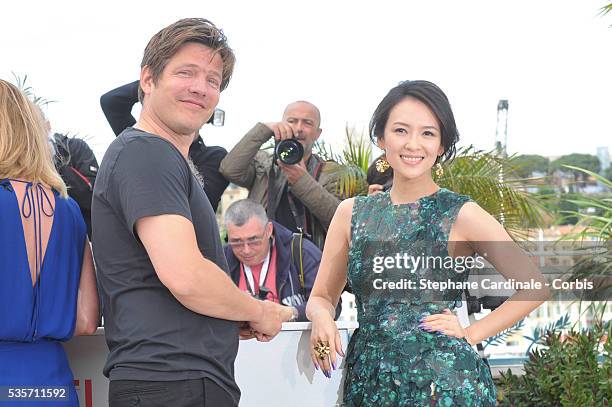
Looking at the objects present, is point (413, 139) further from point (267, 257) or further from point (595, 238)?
point (595, 238)

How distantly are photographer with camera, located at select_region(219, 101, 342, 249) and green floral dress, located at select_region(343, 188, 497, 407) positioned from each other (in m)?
2.05

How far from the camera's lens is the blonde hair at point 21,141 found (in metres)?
2.02

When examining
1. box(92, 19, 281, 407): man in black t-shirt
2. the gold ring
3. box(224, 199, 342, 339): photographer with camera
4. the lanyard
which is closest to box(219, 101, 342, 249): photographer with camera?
box(224, 199, 342, 339): photographer with camera

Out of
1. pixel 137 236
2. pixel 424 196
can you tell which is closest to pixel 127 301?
pixel 137 236

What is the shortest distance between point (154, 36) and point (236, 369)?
3.09ft

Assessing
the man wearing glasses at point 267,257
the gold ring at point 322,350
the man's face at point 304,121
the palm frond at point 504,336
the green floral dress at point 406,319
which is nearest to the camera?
the green floral dress at point 406,319

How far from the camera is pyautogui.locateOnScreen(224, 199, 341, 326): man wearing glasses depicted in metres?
4.12

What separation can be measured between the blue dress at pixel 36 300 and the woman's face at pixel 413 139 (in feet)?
2.92

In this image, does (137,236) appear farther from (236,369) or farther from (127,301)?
(236,369)

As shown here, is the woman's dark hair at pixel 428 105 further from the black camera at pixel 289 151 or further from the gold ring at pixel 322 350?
the black camera at pixel 289 151

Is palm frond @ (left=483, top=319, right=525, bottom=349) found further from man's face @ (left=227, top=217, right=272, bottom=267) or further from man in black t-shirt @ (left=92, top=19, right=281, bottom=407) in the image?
man in black t-shirt @ (left=92, top=19, right=281, bottom=407)

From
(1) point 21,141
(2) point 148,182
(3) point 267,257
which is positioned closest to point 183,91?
(2) point 148,182

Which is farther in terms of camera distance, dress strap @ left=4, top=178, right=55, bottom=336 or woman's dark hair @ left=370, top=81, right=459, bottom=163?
woman's dark hair @ left=370, top=81, right=459, bottom=163

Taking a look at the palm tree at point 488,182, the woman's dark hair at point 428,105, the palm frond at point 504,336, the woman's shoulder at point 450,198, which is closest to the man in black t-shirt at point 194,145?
the palm tree at point 488,182
